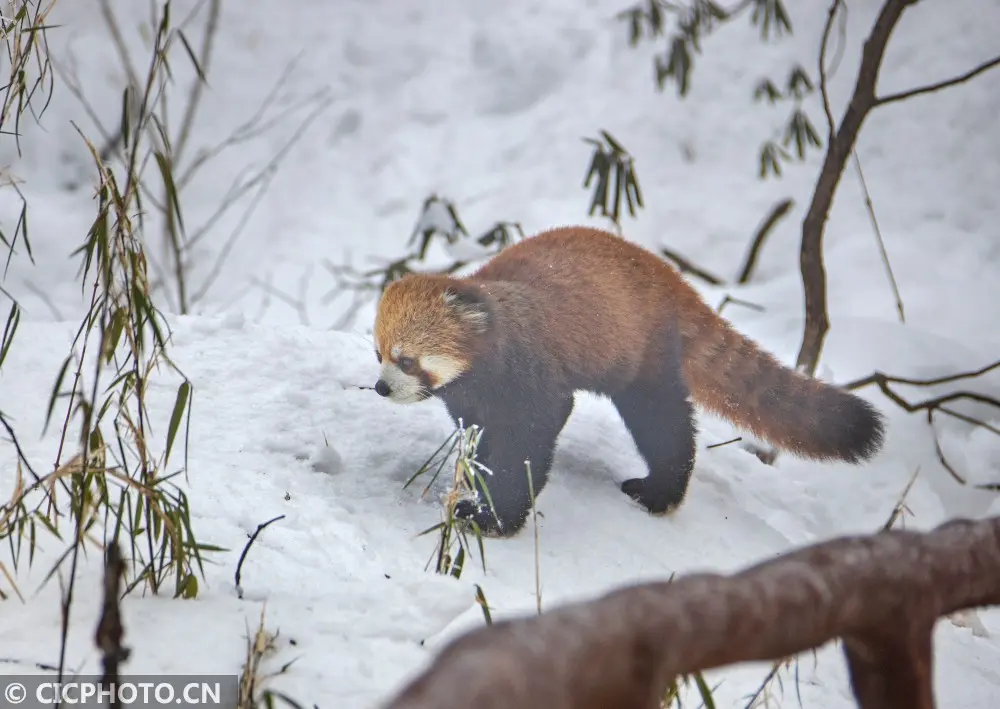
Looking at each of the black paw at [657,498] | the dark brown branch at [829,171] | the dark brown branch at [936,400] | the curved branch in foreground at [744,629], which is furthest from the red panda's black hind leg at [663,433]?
the curved branch in foreground at [744,629]

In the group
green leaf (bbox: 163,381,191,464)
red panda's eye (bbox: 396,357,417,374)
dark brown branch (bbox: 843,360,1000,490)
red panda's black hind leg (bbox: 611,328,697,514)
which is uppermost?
green leaf (bbox: 163,381,191,464)

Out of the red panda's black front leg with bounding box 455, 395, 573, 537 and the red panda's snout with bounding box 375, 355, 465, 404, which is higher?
the red panda's snout with bounding box 375, 355, 465, 404

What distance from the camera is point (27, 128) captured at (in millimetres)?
6863

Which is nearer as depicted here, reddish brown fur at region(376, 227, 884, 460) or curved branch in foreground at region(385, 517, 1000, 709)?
curved branch in foreground at region(385, 517, 1000, 709)

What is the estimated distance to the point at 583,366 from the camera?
2570 mm

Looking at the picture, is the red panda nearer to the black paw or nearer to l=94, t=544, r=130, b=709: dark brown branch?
the black paw

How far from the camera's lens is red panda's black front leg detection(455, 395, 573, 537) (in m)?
2.38

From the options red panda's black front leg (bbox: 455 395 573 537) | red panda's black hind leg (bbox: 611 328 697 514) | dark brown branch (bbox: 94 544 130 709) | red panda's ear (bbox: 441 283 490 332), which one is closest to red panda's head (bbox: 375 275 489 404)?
red panda's ear (bbox: 441 283 490 332)

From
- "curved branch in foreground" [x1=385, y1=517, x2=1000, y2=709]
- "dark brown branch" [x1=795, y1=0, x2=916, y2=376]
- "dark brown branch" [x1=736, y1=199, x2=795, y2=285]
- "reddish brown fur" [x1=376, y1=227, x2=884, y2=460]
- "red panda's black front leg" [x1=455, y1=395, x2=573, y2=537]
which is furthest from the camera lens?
"dark brown branch" [x1=736, y1=199, x2=795, y2=285]

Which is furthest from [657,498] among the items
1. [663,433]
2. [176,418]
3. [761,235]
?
[761,235]

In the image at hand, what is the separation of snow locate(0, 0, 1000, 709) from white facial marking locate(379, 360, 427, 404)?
0.58 feet

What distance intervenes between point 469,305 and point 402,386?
29 centimetres

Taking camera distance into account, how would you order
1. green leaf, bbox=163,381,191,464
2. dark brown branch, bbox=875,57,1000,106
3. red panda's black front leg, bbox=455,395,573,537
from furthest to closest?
dark brown branch, bbox=875,57,1000,106, red panda's black front leg, bbox=455,395,573,537, green leaf, bbox=163,381,191,464

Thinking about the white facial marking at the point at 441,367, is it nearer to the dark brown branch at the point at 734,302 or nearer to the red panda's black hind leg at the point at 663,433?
the red panda's black hind leg at the point at 663,433
